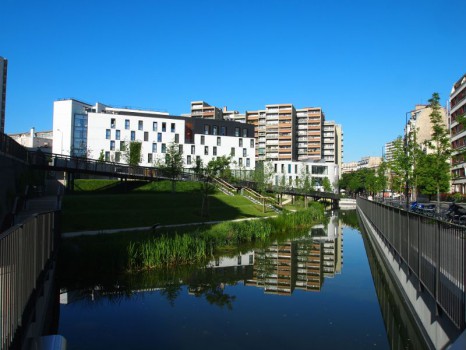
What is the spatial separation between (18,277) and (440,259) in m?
7.15

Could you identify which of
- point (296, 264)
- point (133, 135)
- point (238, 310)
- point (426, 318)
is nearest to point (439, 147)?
point (296, 264)

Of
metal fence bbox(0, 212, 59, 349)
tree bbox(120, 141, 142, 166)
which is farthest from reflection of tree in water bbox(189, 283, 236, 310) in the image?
tree bbox(120, 141, 142, 166)

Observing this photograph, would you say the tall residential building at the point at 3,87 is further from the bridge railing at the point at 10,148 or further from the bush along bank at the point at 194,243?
the bush along bank at the point at 194,243

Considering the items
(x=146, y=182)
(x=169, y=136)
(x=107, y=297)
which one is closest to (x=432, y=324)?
(x=107, y=297)

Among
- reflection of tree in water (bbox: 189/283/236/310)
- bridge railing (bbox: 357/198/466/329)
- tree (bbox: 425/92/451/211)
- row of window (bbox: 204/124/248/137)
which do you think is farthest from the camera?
row of window (bbox: 204/124/248/137)

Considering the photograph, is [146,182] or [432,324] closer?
[432,324]

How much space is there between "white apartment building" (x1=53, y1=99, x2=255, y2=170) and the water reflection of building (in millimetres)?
40500

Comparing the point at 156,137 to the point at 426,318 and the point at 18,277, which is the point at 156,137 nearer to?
the point at 426,318

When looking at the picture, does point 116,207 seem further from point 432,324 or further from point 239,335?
point 432,324

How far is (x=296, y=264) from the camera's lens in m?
19.1

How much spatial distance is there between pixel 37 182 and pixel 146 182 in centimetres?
1863

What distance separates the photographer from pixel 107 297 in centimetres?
1270

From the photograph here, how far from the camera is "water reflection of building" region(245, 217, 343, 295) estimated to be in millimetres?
15117

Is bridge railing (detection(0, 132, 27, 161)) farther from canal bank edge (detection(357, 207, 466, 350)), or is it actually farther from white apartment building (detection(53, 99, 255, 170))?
white apartment building (detection(53, 99, 255, 170))
